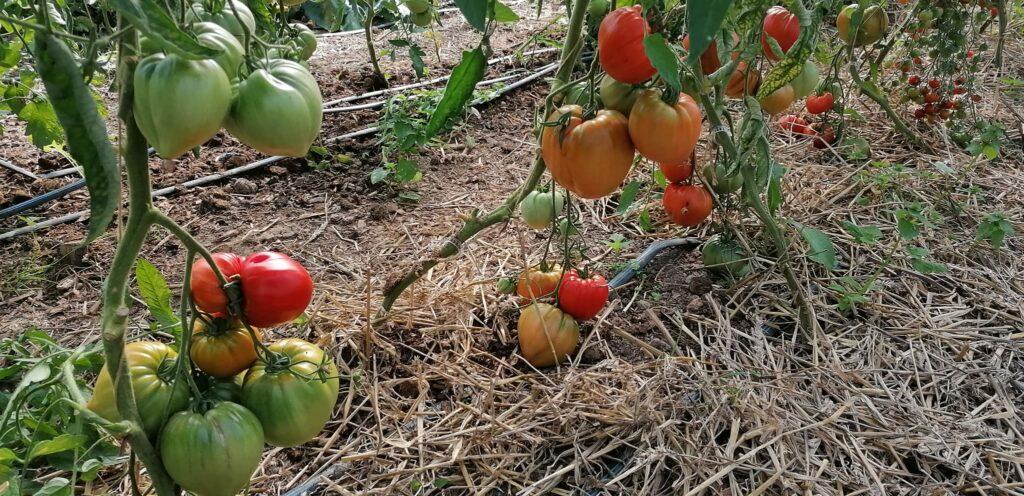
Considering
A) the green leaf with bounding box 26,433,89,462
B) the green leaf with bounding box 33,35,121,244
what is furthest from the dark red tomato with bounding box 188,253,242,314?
the green leaf with bounding box 33,35,121,244

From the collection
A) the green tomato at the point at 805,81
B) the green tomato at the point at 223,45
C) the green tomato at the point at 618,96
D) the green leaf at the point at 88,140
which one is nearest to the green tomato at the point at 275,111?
the green tomato at the point at 223,45

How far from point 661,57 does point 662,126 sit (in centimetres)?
16

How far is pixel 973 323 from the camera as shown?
173cm

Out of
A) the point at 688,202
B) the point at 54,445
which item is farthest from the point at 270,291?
the point at 688,202

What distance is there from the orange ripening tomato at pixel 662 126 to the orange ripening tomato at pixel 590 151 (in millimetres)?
30

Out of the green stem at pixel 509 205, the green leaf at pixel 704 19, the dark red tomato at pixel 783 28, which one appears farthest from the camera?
the dark red tomato at pixel 783 28

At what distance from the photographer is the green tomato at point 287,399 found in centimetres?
94

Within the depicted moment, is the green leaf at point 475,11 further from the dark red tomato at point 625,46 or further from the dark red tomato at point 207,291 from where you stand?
the dark red tomato at point 207,291

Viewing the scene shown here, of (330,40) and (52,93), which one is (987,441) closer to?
(52,93)

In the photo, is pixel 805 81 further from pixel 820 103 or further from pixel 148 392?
pixel 148 392

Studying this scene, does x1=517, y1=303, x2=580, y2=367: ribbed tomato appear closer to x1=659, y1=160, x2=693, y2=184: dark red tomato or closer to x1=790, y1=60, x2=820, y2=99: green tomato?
x1=659, y1=160, x2=693, y2=184: dark red tomato

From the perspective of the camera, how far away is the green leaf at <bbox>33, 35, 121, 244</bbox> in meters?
0.59

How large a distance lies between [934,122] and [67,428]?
2776 mm

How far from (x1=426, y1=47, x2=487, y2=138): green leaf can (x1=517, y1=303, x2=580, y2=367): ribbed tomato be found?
1.68 ft
